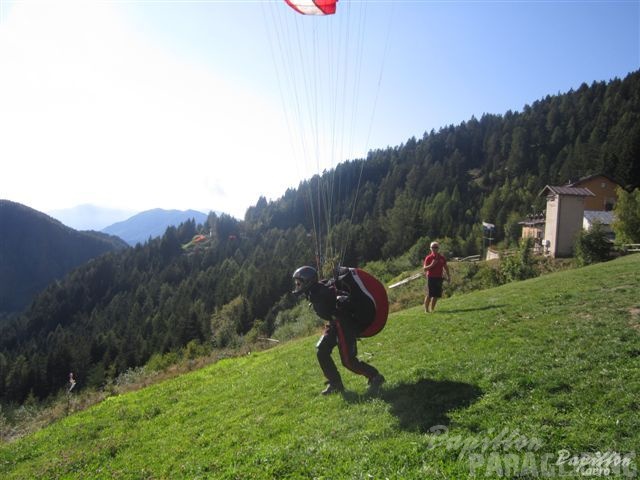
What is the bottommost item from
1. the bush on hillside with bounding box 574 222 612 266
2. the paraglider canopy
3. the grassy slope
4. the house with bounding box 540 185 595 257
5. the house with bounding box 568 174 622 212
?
the grassy slope

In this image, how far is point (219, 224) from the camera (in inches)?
7023

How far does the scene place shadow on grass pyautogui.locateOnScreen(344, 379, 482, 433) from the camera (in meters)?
6.22

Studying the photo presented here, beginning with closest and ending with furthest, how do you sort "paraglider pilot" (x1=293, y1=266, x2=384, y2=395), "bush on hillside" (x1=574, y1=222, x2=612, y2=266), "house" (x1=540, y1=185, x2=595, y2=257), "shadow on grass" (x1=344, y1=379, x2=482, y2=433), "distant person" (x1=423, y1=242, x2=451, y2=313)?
"shadow on grass" (x1=344, y1=379, x2=482, y2=433), "paraglider pilot" (x1=293, y1=266, x2=384, y2=395), "distant person" (x1=423, y1=242, x2=451, y2=313), "bush on hillside" (x1=574, y1=222, x2=612, y2=266), "house" (x1=540, y1=185, x2=595, y2=257)

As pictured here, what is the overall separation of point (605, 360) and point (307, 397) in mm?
5871

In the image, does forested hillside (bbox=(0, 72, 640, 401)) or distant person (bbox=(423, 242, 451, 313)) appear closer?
distant person (bbox=(423, 242, 451, 313))

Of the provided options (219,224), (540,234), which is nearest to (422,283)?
(540,234)

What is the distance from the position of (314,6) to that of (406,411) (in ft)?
36.3

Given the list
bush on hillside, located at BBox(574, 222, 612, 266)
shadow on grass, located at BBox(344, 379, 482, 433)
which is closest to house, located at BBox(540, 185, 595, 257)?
bush on hillside, located at BBox(574, 222, 612, 266)

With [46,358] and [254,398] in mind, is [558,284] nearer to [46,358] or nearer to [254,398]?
[254,398]

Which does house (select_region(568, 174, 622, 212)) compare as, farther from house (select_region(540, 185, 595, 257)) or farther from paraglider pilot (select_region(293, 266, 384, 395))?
paraglider pilot (select_region(293, 266, 384, 395))

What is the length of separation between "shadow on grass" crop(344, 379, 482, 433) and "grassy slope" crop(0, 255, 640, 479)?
1.1 inches

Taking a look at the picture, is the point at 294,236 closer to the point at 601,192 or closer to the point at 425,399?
the point at 601,192

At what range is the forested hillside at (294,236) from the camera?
91.4 metres

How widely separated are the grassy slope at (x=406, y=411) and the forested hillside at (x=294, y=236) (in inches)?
2456
